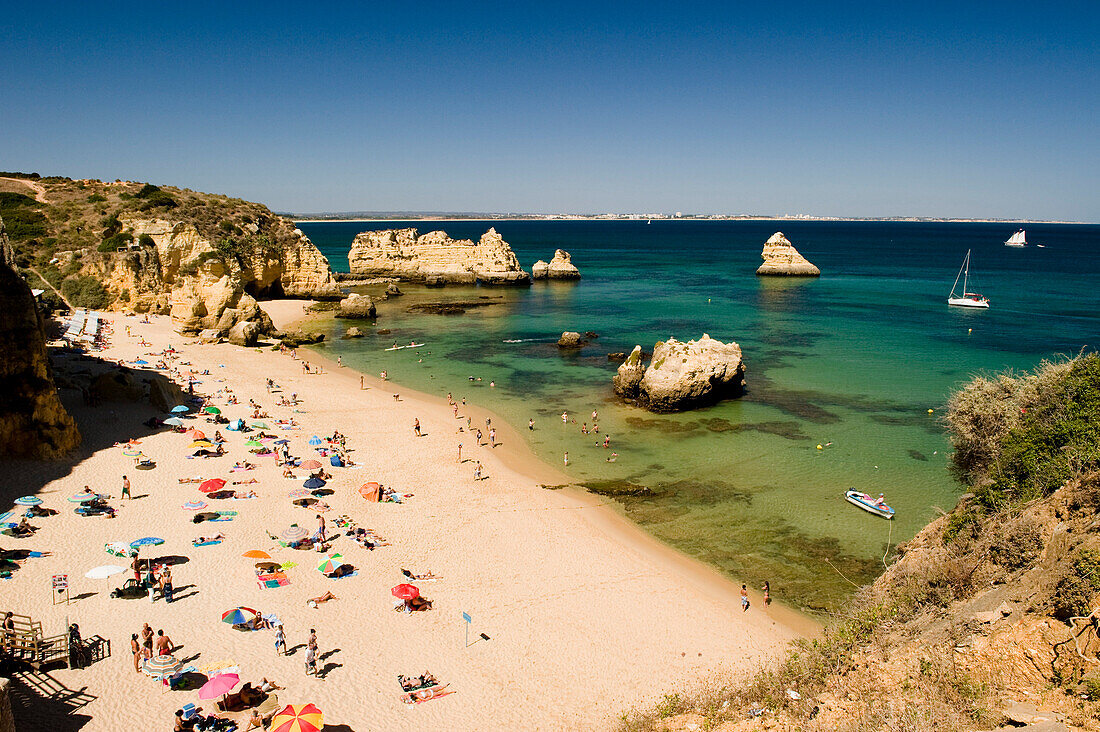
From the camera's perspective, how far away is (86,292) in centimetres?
4928

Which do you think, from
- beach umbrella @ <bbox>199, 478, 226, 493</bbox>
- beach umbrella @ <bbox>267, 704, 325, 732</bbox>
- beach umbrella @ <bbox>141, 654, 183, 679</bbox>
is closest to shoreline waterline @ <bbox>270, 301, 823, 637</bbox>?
beach umbrella @ <bbox>267, 704, 325, 732</bbox>

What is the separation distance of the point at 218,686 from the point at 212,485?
11.2m

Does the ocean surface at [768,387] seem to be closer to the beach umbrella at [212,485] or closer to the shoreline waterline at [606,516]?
the shoreline waterline at [606,516]

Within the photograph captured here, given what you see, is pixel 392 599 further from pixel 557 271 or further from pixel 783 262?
pixel 783 262

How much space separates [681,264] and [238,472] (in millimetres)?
115541

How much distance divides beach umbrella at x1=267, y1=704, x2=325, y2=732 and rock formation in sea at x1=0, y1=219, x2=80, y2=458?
17.1 meters

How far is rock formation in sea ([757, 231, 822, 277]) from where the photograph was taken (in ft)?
341

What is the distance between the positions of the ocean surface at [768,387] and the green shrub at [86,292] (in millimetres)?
20119

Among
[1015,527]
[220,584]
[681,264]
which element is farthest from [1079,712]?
[681,264]

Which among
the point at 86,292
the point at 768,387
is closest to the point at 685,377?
the point at 768,387

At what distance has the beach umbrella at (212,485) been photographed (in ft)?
70.5

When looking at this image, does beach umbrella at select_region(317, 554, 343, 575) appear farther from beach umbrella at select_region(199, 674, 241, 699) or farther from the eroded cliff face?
the eroded cliff face

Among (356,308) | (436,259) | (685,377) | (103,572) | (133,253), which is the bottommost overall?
(103,572)

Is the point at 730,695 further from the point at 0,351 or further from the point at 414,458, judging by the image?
the point at 0,351
